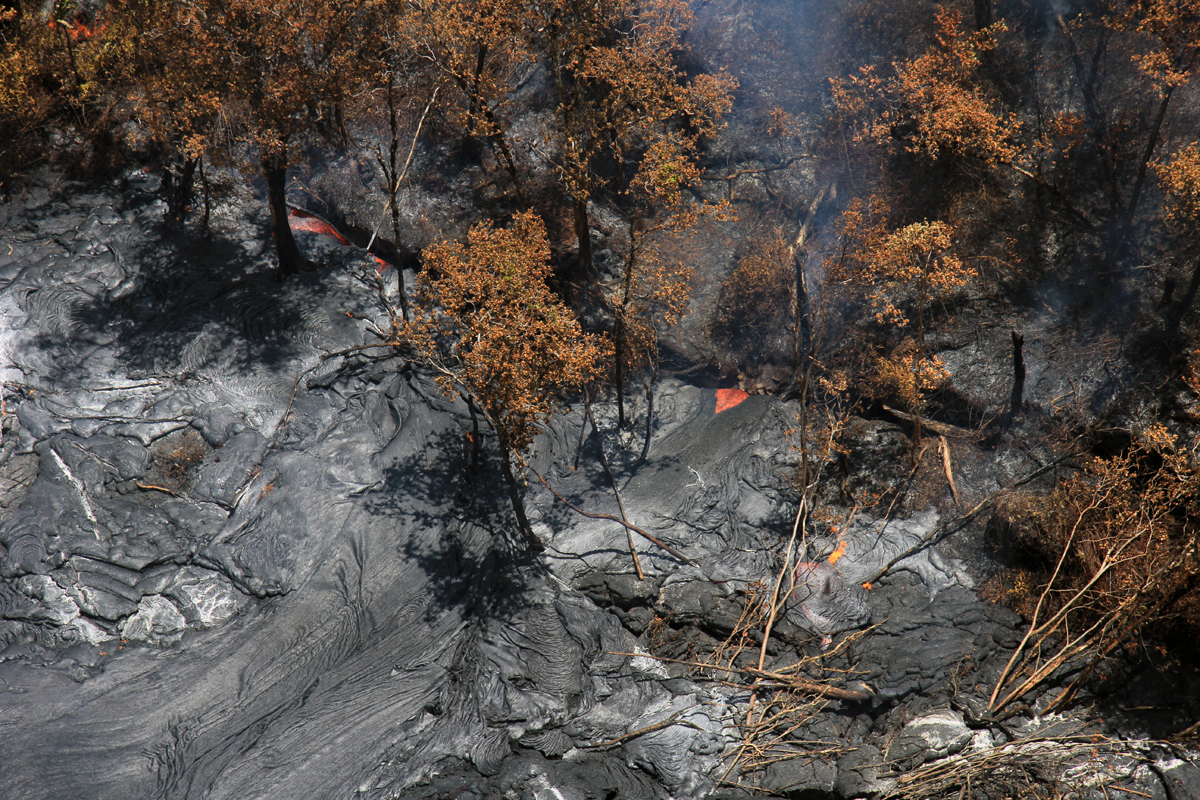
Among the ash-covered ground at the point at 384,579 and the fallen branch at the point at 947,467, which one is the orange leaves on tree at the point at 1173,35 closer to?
the ash-covered ground at the point at 384,579

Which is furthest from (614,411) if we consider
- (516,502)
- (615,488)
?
(516,502)

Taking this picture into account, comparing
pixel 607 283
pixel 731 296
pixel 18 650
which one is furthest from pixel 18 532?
pixel 731 296

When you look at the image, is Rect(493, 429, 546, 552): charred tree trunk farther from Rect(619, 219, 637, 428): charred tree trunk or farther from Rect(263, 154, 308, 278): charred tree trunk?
Rect(263, 154, 308, 278): charred tree trunk

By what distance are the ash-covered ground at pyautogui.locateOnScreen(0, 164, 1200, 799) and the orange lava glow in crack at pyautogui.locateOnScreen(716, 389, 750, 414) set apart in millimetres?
126

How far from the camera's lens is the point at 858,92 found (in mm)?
23188

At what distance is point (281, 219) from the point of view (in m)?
20.5

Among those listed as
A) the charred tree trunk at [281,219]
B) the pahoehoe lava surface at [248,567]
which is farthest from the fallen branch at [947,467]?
the charred tree trunk at [281,219]

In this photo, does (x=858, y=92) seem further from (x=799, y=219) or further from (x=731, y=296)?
(x=731, y=296)

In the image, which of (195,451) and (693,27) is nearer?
(195,451)

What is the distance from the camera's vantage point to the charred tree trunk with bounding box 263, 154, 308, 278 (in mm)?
19312

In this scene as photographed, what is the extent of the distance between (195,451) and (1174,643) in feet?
77.0

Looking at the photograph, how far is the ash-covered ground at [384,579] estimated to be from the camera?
14156 millimetres

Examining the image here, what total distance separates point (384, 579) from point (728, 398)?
36.5ft

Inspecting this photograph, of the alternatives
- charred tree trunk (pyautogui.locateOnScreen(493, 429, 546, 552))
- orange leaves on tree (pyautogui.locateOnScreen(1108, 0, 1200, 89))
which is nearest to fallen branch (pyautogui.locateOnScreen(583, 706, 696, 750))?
charred tree trunk (pyautogui.locateOnScreen(493, 429, 546, 552))
